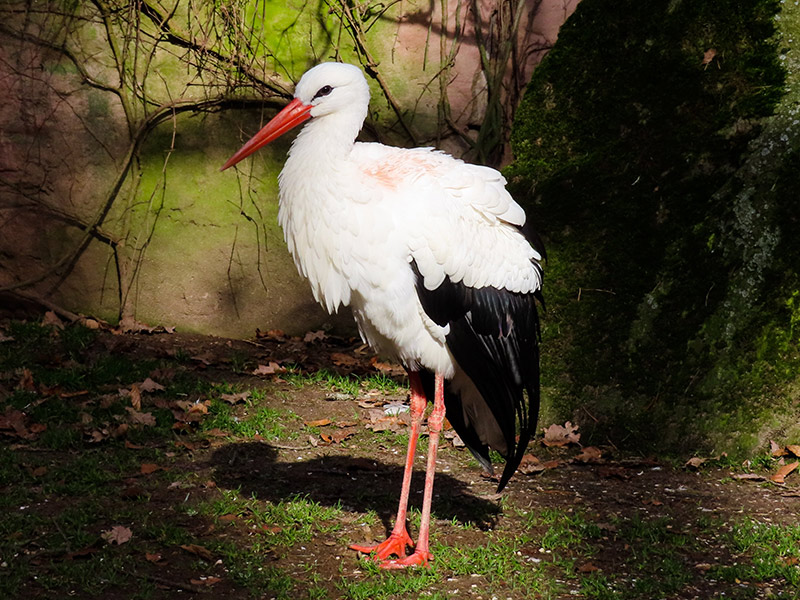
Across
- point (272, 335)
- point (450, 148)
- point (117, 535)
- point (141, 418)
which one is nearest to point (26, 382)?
point (141, 418)

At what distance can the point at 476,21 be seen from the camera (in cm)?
679

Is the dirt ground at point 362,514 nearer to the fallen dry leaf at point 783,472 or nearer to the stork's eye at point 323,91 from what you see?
the fallen dry leaf at point 783,472

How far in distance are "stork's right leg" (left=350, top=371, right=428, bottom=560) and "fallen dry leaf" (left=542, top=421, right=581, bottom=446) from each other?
Answer: 1.21 metres

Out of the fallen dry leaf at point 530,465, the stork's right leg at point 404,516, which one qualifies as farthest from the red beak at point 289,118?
the fallen dry leaf at point 530,465

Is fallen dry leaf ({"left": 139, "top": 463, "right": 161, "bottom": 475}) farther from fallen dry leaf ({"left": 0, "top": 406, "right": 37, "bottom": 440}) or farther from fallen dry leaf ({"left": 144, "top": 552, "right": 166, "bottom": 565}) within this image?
fallen dry leaf ({"left": 144, "top": 552, "right": 166, "bottom": 565})

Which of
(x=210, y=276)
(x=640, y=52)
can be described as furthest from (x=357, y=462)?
(x=640, y=52)

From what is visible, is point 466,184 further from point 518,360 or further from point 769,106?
point 769,106

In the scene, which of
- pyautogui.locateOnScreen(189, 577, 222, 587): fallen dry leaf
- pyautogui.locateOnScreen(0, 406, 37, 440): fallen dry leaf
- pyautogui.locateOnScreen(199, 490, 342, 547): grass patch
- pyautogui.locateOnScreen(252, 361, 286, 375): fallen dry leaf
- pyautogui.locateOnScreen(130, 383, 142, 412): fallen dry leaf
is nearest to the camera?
pyautogui.locateOnScreen(189, 577, 222, 587): fallen dry leaf

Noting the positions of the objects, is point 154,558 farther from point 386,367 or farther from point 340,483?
point 386,367

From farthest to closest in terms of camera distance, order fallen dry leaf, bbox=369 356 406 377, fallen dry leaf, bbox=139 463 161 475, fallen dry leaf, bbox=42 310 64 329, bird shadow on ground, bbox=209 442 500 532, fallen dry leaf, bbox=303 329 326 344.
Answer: fallen dry leaf, bbox=303 329 326 344 < fallen dry leaf, bbox=42 310 64 329 < fallen dry leaf, bbox=369 356 406 377 < fallen dry leaf, bbox=139 463 161 475 < bird shadow on ground, bbox=209 442 500 532

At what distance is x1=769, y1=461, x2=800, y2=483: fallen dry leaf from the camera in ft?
15.2

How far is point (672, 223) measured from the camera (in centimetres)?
514

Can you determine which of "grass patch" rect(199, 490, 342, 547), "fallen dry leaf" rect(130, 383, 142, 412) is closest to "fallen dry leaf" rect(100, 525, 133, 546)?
"grass patch" rect(199, 490, 342, 547)

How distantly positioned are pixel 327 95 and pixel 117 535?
6.59ft
